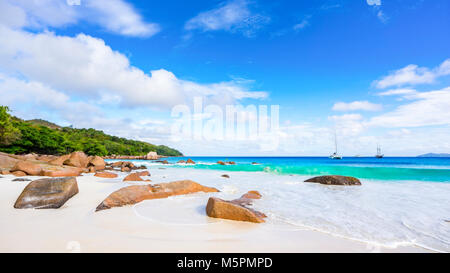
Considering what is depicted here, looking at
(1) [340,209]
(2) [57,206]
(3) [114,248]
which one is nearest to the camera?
(3) [114,248]

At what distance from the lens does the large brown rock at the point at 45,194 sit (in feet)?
15.0

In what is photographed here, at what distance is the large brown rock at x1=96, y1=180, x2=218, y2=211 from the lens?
198 inches

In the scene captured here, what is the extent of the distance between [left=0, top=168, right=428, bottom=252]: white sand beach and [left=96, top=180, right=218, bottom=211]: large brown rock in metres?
0.39

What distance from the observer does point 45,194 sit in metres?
4.75

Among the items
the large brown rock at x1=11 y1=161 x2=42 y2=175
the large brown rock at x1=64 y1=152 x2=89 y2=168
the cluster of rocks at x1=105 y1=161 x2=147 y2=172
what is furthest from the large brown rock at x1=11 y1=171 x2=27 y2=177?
the cluster of rocks at x1=105 y1=161 x2=147 y2=172

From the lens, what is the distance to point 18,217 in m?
3.90

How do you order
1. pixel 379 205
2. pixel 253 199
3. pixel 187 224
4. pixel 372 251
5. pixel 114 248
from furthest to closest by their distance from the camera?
pixel 253 199 < pixel 379 205 < pixel 187 224 < pixel 372 251 < pixel 114 248

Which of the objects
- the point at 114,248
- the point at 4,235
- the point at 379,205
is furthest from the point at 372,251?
the point at 4,235

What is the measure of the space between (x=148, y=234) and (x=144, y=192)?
2920 mm

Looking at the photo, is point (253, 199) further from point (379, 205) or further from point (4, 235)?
point (4, 235)

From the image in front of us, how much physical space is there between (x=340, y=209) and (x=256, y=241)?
3.70 meters

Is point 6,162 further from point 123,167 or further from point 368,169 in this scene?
point 368,169

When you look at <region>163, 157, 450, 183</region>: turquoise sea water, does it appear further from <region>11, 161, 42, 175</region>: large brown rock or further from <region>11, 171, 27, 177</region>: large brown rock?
<region>11, 171, 27, 177</region>: large brown rock

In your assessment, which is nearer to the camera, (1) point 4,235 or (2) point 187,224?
(1) point 4,235
